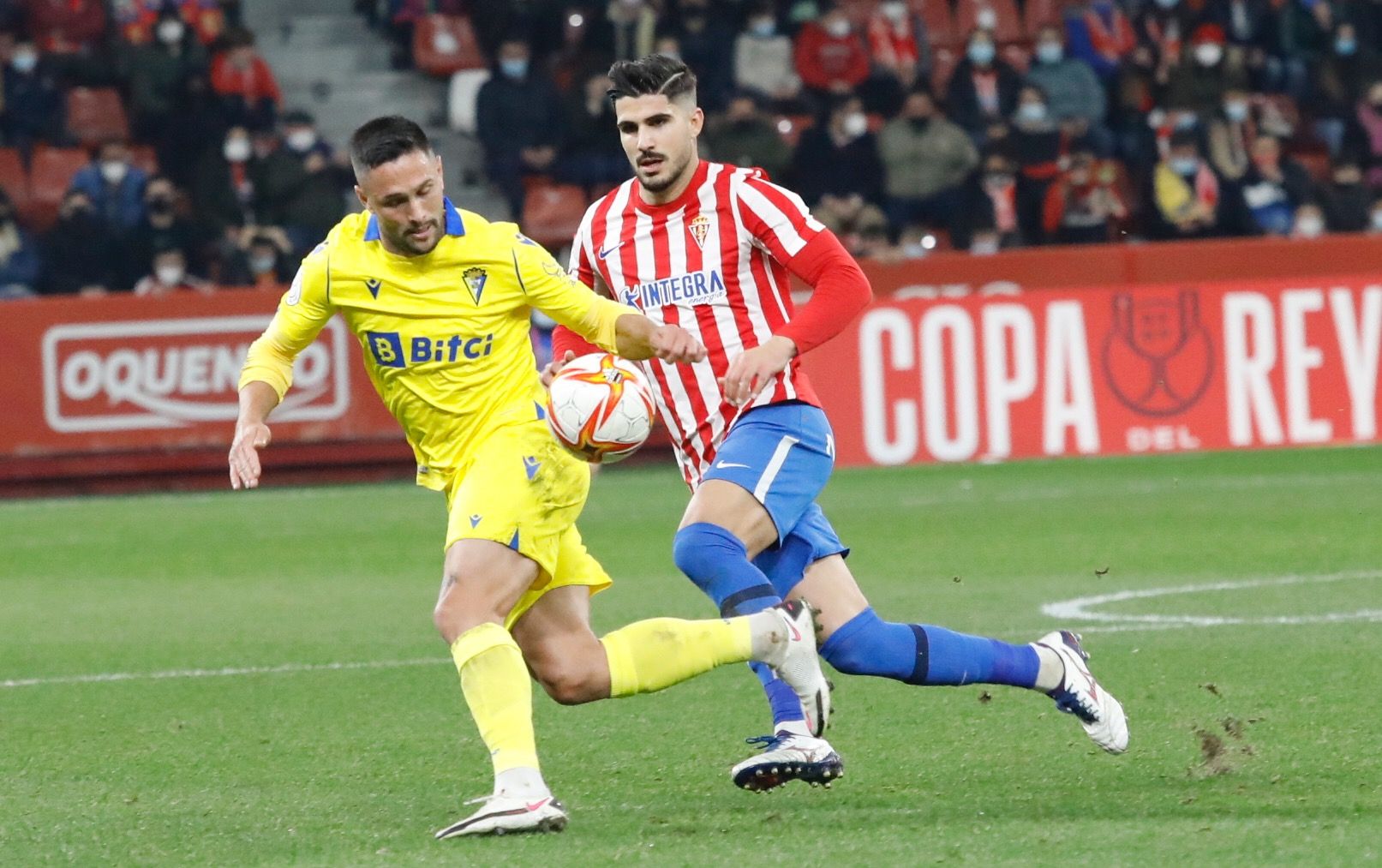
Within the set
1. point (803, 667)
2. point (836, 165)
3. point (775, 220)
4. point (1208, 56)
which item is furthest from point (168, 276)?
point (803, 667)

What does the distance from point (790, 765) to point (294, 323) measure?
1.60 metres

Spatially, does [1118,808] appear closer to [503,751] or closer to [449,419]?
[503,751]

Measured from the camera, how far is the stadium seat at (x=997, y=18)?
65.7ft

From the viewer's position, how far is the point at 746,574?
17.5ft

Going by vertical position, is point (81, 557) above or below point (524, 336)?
below

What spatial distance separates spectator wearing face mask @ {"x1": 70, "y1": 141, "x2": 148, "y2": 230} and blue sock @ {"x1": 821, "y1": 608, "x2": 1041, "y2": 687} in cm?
1250

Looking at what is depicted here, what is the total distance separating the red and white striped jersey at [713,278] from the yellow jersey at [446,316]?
35cm

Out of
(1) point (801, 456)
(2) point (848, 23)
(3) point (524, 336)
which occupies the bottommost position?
(1) point (801, 456)

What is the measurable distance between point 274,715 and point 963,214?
1134 centimetres

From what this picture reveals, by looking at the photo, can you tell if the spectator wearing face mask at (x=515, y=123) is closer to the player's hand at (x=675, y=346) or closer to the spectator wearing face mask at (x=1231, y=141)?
the spectator wearing face mask at (x=1231, y=141)

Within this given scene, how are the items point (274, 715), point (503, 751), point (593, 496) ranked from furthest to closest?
point (593, 496) < point (274, 715) < point (503, 751)

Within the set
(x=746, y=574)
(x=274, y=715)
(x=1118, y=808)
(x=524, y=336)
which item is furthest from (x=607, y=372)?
(x=274, y=715)

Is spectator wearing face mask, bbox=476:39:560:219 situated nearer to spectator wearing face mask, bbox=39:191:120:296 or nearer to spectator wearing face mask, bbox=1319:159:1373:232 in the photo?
spectator wearing face mask, bbox=39:191:120:296

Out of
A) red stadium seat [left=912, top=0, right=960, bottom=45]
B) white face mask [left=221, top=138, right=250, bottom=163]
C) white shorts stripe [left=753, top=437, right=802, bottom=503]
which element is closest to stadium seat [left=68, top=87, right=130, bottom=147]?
white face mask [left=221, top=138, right=250, bottom=163]
